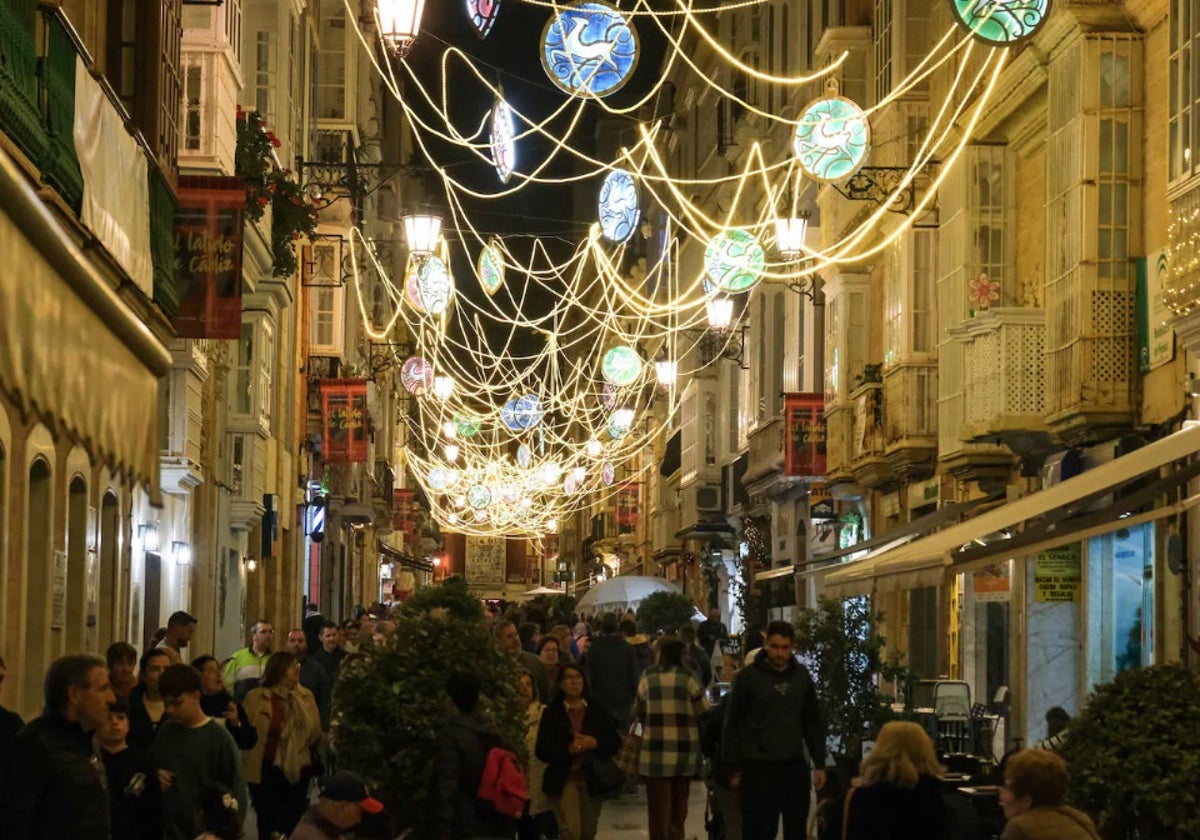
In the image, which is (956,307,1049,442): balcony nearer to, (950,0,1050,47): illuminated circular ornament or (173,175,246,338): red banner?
(950,0,1050,47): illuminated circular ornament

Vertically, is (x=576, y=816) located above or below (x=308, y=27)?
below

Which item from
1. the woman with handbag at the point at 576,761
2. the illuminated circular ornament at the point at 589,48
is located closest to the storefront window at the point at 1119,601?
the illuminated circular ornament at the point at 589,48

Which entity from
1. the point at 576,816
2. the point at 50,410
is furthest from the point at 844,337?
the point at 50,410

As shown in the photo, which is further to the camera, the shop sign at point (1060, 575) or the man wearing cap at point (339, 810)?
the shop sign at point (1060, 575)

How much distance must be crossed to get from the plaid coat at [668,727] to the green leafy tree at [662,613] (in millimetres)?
19842

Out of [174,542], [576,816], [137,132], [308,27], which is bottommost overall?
[576,816]

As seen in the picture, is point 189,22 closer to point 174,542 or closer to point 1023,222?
point 174,542

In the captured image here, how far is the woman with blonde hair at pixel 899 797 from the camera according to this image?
8.55 m

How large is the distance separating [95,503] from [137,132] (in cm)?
313

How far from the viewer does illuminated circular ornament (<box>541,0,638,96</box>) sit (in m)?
20.1

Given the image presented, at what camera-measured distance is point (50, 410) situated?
11.0 m

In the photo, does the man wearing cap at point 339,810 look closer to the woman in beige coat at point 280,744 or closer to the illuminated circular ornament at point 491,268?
the woman in beige coat at point 280,744

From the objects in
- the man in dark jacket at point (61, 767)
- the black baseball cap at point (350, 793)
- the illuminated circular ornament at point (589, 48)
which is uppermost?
the illuminated circular ornament at point (589, 48)

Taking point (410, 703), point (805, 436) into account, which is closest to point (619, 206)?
point (805, 436)
